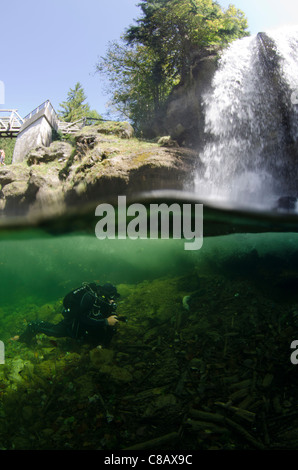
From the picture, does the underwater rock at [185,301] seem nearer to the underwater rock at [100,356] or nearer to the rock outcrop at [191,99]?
the underwater rock at [100,356]

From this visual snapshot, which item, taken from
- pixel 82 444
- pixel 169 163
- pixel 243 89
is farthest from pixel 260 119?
pixel 82 444

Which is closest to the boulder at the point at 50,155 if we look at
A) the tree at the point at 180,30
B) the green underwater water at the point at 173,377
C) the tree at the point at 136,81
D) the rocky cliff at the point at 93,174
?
the rocky cliff at the point at 93,174

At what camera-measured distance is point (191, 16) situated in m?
11.0

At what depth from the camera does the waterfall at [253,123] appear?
7.96 metres

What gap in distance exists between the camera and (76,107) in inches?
452

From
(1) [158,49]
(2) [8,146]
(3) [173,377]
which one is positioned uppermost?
(1) [158,49]

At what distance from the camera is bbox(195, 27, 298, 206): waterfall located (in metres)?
7.96

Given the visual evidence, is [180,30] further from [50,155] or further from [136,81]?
[50,155]

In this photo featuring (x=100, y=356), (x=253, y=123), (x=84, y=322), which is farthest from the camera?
(x=253, y=123)

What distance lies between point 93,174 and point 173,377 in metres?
4.84

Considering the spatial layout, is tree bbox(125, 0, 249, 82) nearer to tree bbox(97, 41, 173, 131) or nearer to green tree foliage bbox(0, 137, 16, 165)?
tree bbox(97, 41, 173, 131)

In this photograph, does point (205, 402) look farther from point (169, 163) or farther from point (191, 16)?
point (191, 16)

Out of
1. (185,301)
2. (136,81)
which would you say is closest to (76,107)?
(136,81)

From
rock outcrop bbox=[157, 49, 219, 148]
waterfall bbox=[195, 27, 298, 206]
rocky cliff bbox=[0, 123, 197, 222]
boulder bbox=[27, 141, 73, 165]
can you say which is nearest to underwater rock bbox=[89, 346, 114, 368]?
rocky cliff bbox=[0, 123, 197, 222]
